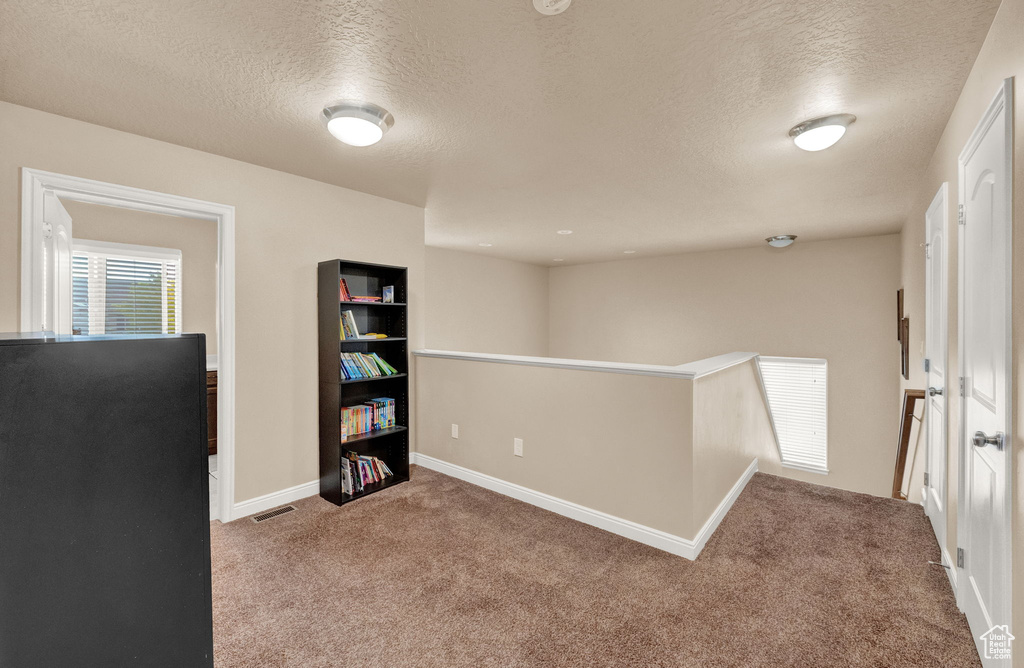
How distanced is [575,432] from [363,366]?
1664 millimetres

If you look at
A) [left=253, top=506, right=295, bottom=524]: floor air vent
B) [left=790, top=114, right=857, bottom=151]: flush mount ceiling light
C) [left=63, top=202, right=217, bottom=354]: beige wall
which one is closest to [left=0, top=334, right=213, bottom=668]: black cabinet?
[left=253, top=506, right=295, bottom=524]: floor air vent

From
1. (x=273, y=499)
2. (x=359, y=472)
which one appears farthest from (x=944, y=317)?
(x=273, y=499)

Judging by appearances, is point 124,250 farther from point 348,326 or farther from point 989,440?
point 989,440

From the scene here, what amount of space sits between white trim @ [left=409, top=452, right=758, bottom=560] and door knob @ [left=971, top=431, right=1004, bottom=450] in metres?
1.36

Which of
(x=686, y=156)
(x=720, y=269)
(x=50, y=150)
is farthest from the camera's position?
(x=720, y=269)

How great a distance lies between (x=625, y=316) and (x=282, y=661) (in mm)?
6417

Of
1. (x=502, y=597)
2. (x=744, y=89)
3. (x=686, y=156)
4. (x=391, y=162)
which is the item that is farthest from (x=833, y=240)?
(x=502, y=597)

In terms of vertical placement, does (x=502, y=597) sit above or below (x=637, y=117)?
below

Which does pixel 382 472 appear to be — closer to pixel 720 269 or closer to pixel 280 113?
pixel 280 113

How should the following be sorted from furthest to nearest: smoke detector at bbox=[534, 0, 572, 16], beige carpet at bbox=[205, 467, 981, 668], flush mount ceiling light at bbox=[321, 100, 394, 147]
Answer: flush mount ceiling light at bbox=[321, 100, 394, 147], beige carpet at bbox=[205, 467, 981, 668], smoke detector at bbox=[534, 0, 572, 16]

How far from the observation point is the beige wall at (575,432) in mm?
2598

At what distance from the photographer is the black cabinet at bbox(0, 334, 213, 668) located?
2.77 ft

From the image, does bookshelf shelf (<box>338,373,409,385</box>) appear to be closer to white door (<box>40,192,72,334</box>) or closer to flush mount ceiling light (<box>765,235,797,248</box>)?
white door (<box>40,192,72,334</box>)

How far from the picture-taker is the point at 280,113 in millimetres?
2283
